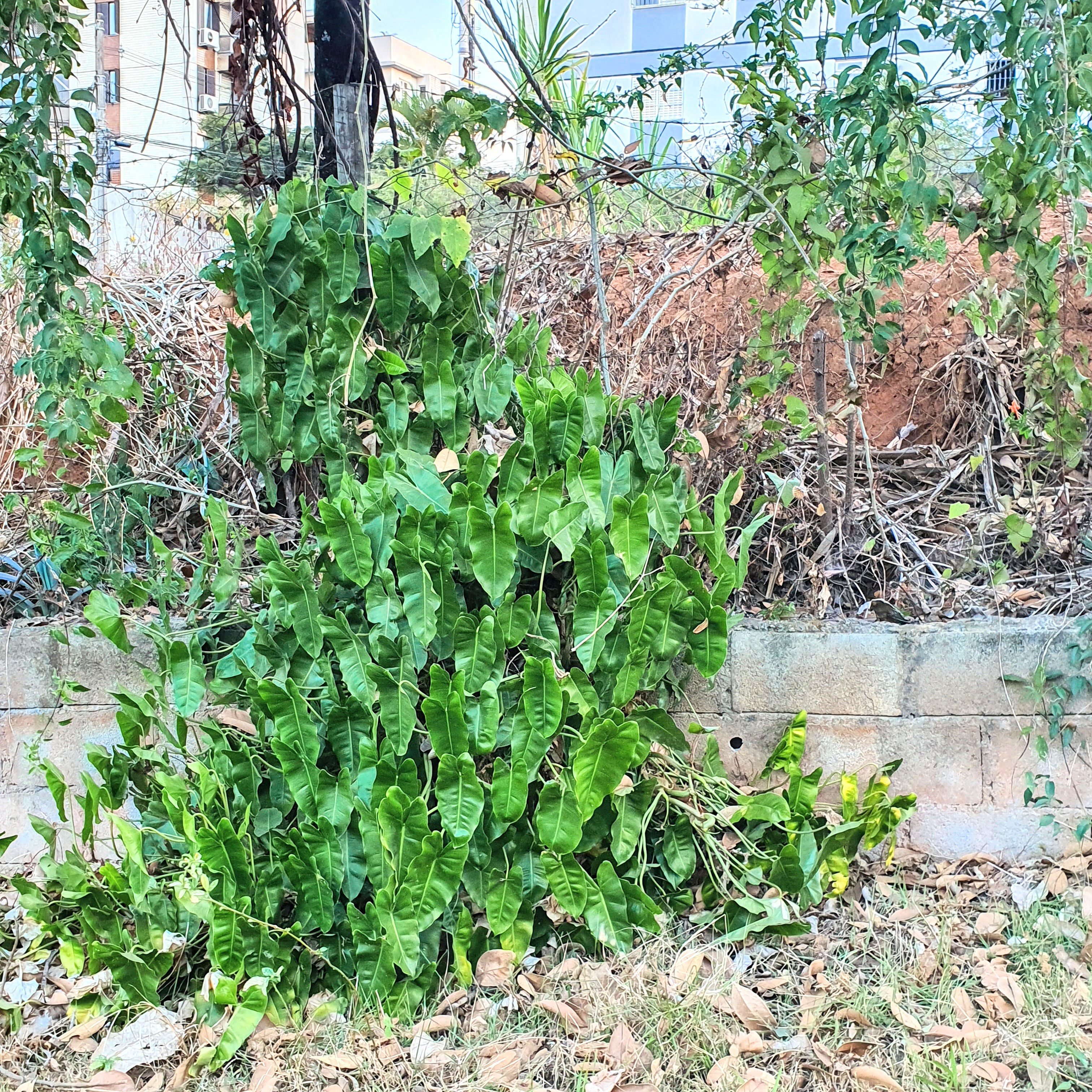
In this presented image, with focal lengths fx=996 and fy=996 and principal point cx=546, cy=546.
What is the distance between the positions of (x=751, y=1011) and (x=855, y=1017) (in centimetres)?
21

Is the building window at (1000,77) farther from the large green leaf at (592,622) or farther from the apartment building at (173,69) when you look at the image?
the apartment building at (173,69)

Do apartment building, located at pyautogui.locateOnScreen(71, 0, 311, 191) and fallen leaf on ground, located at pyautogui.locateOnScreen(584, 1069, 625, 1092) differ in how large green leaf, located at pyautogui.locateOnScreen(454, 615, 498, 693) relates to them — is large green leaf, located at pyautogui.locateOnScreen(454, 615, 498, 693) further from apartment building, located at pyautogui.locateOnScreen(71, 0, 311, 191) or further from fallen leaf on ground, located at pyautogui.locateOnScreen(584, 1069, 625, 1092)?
apartment building, located at pyautogui.locateOnScreen(71, 0, 311, 191)

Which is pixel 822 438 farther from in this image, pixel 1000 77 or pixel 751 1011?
pixel 751 1011

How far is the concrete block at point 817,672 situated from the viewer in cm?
261

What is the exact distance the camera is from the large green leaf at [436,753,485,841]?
209 cm

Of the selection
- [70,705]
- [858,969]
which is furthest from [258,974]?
[858,969]

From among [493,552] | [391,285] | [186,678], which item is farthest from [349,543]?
[391,285]

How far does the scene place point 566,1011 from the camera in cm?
208

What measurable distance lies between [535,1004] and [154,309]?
2833mm

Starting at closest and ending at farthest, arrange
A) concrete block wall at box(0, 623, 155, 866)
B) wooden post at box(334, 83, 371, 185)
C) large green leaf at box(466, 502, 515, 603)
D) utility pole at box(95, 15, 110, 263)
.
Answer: large green leaf at box(466, 502, 515, 603) → wooden post at box(334, 83, 371, 185) → concrete block wall at box(0, 623, 155, 866) → utility pole at box(95, 15, 110, 263)

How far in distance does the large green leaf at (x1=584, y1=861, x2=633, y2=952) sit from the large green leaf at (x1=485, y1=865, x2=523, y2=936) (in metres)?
0.16

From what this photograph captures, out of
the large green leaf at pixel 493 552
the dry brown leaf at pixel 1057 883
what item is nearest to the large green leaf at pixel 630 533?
the large green leaf at pixel 493 552

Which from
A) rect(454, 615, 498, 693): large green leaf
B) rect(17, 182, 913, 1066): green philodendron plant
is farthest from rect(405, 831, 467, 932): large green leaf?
rect(454, 615, 498, 693): large green leaf

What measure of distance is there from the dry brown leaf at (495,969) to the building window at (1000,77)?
7.81 ft
